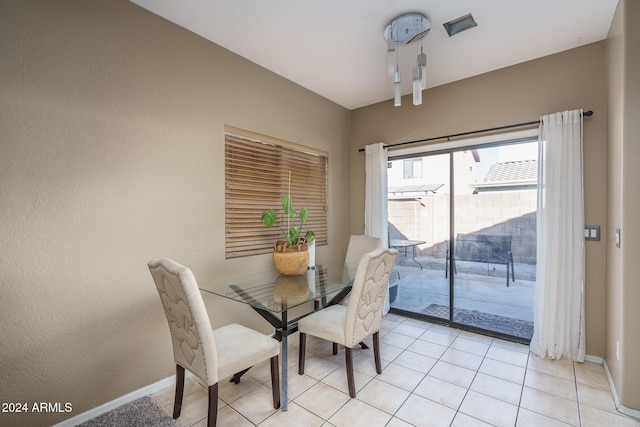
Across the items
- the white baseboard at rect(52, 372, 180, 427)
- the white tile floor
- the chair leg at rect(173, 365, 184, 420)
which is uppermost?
the chair leg at rect(173, 365, 184, 420)

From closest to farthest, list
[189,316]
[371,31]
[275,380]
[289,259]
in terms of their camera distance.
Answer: [189,316] < [275,380] < [371,31] < [289,259]

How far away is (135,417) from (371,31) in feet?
10.3

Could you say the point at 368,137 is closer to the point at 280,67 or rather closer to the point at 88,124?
the point at 280,67

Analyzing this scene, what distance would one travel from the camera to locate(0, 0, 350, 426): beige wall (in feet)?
5.08

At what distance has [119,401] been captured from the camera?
1.88 m

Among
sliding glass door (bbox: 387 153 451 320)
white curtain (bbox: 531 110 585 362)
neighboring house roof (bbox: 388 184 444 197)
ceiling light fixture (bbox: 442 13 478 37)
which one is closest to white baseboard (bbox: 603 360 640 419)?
white curtain (bbox: 531 110 585 362)

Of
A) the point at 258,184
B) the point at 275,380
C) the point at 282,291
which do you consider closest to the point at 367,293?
the point at 282,291

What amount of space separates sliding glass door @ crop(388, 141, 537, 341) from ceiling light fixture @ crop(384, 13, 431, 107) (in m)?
1.43

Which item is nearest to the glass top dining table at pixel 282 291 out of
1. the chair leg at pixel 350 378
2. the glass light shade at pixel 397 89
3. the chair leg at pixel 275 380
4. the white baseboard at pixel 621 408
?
the chair leg at pixel 275 380

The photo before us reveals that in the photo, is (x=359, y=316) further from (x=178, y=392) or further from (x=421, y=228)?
(x=421, y=228)

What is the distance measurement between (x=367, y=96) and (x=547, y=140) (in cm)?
190

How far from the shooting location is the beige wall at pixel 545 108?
2.40 metres

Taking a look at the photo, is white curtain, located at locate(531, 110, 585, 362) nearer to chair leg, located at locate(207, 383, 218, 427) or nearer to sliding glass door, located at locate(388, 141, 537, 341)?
sliding glass door, located at locate(388, 141, 537, 341)

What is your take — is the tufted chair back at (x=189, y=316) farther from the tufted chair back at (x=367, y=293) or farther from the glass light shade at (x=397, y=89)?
the glass light shade at (x=397, y=89)
